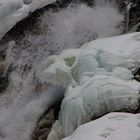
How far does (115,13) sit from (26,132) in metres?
3.54

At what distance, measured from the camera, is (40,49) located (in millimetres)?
9016

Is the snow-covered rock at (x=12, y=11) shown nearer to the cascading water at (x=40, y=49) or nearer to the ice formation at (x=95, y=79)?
the cascading water at (x=40, y=49)

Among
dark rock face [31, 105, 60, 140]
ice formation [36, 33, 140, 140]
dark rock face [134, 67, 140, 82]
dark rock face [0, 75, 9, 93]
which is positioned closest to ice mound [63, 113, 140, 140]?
ice formation [36, 33, 140, 140]

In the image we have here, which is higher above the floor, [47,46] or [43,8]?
[43,8]

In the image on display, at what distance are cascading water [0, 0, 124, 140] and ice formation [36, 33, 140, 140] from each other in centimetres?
70

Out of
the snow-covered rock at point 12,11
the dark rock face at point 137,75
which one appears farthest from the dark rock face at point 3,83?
the dark rock face at point 137,75

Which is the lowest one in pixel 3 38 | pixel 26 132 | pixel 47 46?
pixel 26 132

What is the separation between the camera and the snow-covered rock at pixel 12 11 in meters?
8.55

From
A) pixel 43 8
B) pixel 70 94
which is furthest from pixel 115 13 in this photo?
pixel 70 94

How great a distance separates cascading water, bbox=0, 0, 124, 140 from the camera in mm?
7844

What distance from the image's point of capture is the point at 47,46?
29.7 feet

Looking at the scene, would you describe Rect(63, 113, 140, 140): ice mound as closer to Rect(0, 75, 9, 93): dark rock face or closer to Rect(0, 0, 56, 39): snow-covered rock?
Rect(0, 75, 9, 93): dark rock face

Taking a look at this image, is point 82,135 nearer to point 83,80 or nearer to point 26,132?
point 83,80

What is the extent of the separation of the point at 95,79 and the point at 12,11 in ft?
9.48
